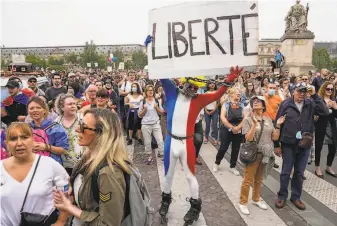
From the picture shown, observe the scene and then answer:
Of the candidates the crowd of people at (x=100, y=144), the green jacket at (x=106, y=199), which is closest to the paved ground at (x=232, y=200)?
the crowd of people at (x=100, y=144)

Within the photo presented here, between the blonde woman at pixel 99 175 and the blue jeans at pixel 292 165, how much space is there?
3392 mm

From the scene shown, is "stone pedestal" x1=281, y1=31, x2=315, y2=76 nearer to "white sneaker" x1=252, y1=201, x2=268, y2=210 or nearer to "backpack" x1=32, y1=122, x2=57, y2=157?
"white sneaker" x1=252, y1=201, x2=268, y2=210

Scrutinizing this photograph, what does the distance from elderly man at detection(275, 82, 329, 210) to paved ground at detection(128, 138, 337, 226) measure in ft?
0.91

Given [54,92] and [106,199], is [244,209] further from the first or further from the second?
[54,92]

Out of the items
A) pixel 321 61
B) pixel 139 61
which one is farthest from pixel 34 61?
pixel 321 61

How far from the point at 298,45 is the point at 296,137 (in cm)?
2163

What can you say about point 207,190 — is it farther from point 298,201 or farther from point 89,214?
point 89,214

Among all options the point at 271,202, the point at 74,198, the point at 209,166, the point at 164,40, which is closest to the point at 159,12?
the point at 164,40

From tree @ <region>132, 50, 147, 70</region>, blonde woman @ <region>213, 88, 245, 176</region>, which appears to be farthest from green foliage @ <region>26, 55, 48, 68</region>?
blonde woman @ <region>213, 88, 245, 176</region>

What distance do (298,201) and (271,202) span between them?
0.40 metres

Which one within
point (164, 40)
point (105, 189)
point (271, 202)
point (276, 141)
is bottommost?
point (271, 202)

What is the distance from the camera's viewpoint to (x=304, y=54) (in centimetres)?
2359

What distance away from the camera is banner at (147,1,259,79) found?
369cm

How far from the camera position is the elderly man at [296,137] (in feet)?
15.2
